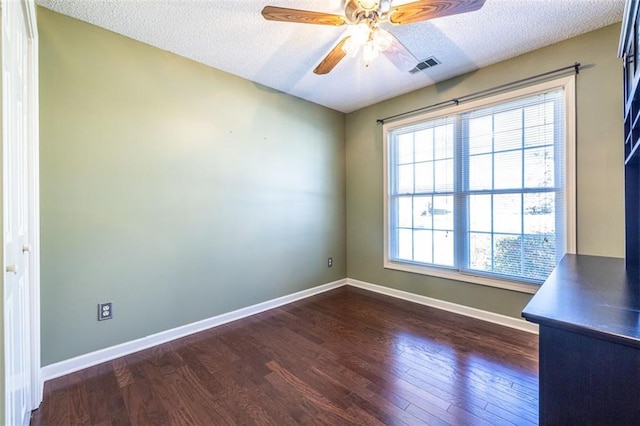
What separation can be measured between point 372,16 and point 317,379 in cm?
240

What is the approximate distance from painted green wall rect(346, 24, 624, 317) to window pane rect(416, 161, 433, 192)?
504 mm

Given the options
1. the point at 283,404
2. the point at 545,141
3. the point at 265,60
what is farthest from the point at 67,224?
the point at 545,141

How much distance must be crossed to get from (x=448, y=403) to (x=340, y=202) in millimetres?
2808

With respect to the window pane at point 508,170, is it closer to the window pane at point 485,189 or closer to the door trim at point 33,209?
the window pane at point 485,189

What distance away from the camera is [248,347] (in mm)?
2338

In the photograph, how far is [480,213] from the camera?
9.47 ft

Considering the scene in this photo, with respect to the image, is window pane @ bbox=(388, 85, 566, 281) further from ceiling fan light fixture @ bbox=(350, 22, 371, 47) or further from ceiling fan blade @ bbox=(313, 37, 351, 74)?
ceiling fan light fixture @ bbox=(350, 22, 371, 47)

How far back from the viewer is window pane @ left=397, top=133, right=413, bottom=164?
3461 millimetres

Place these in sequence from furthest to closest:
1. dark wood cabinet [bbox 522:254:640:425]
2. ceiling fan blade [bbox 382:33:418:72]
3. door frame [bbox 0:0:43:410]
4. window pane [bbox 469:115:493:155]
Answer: window pane [bbox 469:115:493:155] < ceiling fan blade [bbox 382:33:418:72] < door frame [bbox 0:0:43:410] < dark wood cabinet [bbox 522:254:640:425]

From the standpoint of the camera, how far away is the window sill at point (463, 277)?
101 inches

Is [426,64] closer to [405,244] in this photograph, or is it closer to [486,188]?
[486,188]

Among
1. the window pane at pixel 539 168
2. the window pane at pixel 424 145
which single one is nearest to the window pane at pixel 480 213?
the window pane at pixel 539 168

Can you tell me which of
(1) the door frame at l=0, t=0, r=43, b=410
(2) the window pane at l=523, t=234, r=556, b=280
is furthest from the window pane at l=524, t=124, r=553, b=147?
(1) the door frame at l=0, t=0, r=43, b=410

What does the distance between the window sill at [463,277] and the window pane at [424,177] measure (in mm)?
952
